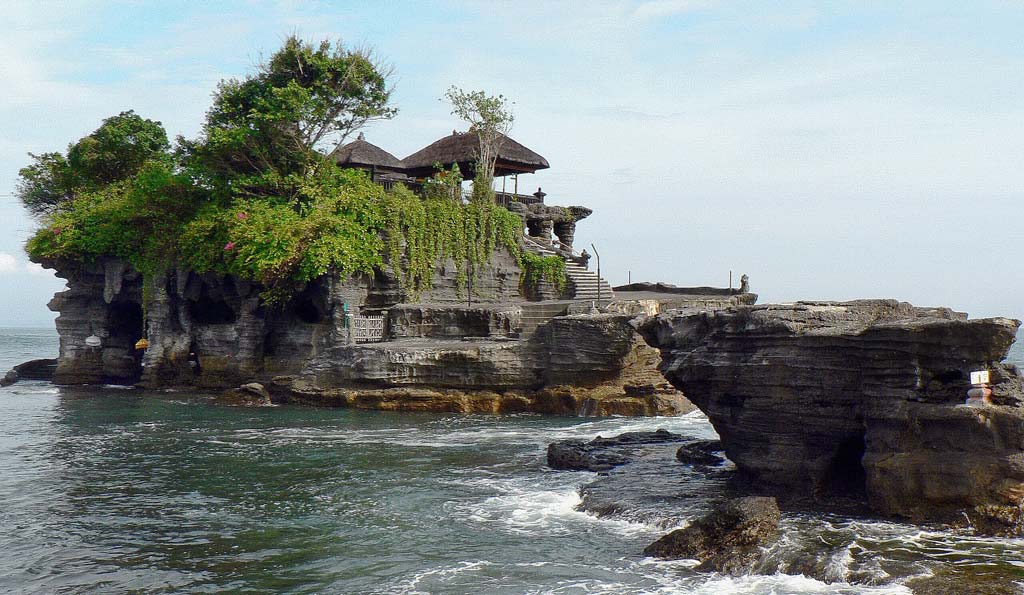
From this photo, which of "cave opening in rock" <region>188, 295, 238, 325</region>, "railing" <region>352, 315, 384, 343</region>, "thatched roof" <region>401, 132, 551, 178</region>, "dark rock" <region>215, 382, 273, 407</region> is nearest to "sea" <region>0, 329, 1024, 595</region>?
"dark rock" <region>215, 382, 273, 407</region>

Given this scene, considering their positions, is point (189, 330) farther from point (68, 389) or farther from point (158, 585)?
point (158, 585)

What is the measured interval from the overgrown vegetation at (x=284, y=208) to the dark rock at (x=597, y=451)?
12531 mm

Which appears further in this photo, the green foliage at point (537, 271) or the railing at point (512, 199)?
the railing at point (512, 199)

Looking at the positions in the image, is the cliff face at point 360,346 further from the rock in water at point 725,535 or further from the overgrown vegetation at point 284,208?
the rock in water at point 725,535

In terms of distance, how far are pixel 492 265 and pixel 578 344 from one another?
9841 mm

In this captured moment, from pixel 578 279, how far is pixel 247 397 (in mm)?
13893

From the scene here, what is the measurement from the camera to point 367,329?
26750mm

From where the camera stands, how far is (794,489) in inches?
461

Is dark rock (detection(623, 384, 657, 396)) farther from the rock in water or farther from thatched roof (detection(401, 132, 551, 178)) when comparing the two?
thatched roof (detection(401, 132, 551, 178))

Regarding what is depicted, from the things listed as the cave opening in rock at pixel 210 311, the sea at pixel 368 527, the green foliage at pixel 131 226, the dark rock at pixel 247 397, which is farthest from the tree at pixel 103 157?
the sea at pixel 368 527

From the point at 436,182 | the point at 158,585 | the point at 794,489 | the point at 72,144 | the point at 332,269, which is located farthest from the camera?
the point at 72,144

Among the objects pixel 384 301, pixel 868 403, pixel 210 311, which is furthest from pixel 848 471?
pixel 210 311

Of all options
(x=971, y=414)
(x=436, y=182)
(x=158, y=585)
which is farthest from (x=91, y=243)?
(x=971, y=414)

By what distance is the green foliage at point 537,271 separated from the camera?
107 feet
